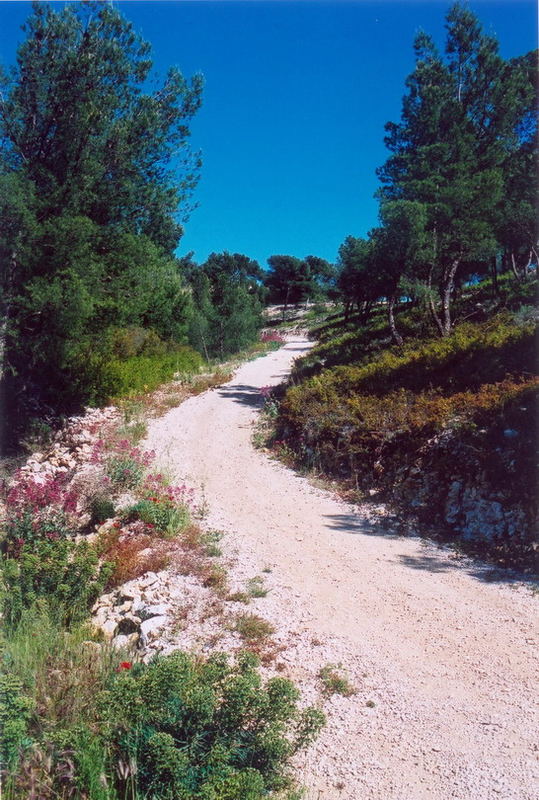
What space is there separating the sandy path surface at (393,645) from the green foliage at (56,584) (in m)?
2.20

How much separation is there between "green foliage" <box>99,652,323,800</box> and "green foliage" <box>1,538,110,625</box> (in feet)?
8.97

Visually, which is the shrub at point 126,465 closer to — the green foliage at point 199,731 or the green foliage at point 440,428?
the green foliage at point 440,428

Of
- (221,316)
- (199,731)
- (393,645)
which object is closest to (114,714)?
(199,731)

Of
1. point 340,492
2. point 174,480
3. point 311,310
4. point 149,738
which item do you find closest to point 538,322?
point 340,492

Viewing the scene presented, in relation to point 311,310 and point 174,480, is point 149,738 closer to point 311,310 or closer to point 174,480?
point 174,480

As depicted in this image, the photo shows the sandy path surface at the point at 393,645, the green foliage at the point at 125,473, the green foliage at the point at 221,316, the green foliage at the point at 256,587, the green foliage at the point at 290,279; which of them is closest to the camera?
the sandy path surface at the point at 393,645

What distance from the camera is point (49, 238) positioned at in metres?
12.9

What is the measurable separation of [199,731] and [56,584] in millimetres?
3770

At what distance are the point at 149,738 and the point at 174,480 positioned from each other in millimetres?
8178

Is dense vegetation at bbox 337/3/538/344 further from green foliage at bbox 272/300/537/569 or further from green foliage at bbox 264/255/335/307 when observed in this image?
green foliage at bbox 264/255/335/307

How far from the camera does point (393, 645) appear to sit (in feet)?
19.4

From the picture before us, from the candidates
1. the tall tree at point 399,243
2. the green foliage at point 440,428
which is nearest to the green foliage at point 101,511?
the green foliage at point 440,428

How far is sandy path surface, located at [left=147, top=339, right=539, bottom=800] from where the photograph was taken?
13.7 feet

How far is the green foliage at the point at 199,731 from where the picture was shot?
3.41 meters
